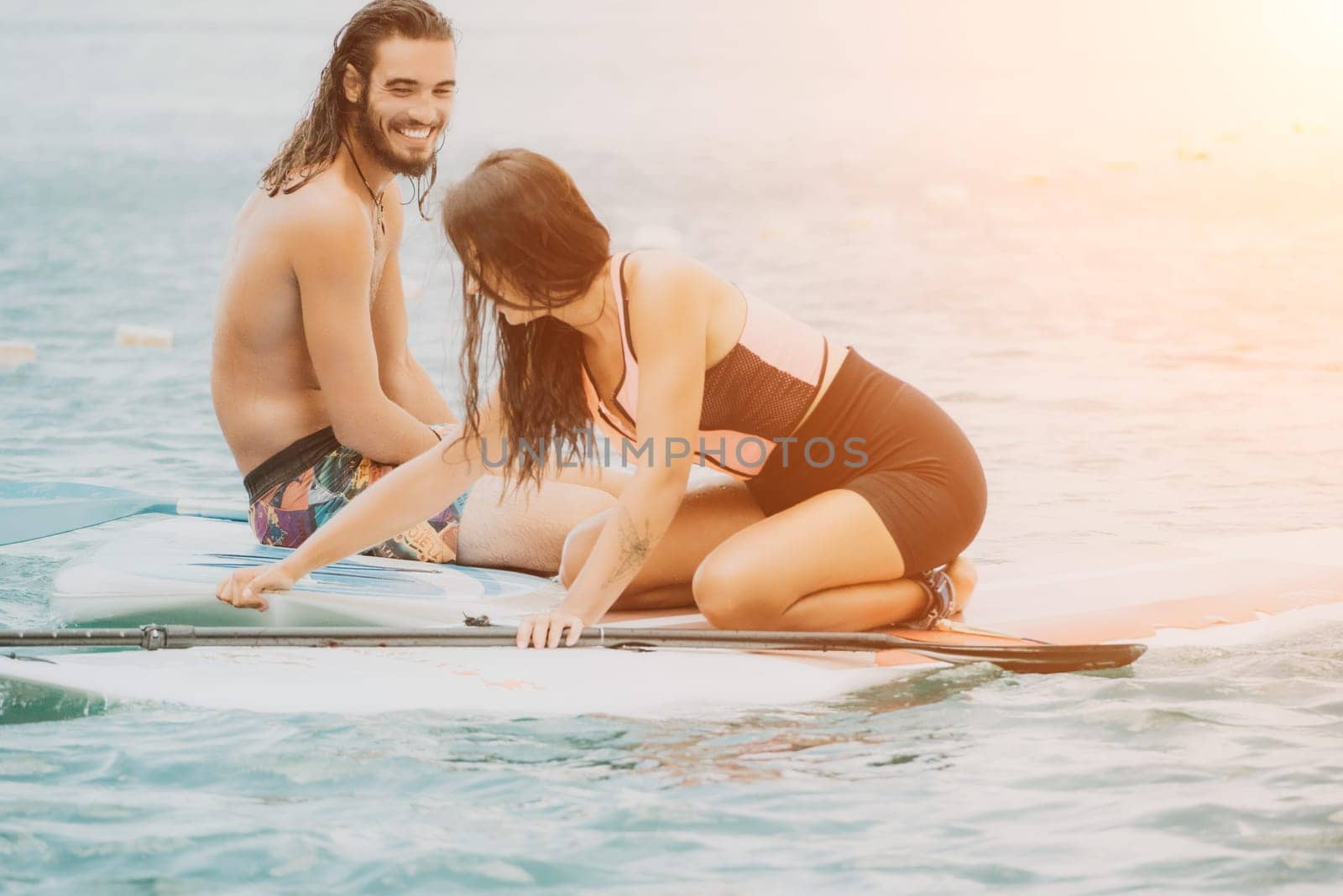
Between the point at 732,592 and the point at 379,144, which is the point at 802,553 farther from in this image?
the point at 379,144

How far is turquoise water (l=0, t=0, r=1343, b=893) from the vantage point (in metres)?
2.18

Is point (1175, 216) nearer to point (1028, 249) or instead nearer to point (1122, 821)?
point (1028, 249)

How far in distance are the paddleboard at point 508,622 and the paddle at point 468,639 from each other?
3cm

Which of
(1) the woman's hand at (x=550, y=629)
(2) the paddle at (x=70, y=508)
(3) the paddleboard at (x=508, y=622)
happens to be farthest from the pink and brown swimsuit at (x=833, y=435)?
(2) the paddle at (x=70, y=508)

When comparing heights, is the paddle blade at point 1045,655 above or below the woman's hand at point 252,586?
below

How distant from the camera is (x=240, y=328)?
9.65 feet

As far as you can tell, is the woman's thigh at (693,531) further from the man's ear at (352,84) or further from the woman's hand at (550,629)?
the man's ear at (352,84)

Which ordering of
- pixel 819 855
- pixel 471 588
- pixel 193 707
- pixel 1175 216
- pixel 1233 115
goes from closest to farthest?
1. pixel 819 855
2. pixel 193 707
3. pixel 471 588
4. pixel 1175 216
5. pixel 1233 115

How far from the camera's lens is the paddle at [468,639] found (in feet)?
8.18

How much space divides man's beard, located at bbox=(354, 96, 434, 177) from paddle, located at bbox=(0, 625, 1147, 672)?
89 cm

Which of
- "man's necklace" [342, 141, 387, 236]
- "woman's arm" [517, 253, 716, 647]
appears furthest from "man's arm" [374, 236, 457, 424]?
"woman's arm" [517, 253, 716, 647]

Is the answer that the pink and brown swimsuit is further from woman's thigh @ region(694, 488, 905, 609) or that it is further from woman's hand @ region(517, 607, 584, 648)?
woman's hand @ region(517, 607, 584, 648)

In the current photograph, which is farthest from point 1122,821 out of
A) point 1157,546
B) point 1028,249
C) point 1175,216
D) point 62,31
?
point 62,31

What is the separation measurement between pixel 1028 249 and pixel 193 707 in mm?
10457
